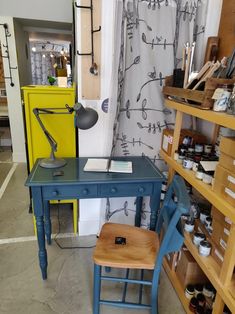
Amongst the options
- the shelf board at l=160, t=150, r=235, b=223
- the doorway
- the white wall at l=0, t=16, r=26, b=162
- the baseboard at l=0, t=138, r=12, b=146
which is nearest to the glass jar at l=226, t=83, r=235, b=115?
the shelf board at l=160, t=150, r=235, b=223

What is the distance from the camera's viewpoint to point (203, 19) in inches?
63.1

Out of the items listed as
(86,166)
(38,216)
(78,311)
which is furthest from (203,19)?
(78,311)

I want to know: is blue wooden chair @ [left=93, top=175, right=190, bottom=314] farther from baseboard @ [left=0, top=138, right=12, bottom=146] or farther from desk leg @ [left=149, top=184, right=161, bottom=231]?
baseboard @ [left=0, top=138, right=12, bottom=146]

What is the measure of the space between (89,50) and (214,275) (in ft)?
5.16

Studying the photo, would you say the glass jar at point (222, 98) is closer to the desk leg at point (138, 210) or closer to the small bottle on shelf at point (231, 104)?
the small bottle on shelf at point (231, 104)

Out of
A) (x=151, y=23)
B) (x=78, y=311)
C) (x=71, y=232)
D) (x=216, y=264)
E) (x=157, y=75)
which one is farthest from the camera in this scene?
(x=71, y=232)

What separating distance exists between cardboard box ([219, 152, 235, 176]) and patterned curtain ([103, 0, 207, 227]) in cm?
77

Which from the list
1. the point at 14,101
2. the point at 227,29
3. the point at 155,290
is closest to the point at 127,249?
the point at 155,290

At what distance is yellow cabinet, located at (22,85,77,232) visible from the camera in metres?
1.78

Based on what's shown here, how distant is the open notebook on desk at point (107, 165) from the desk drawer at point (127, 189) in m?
0.11

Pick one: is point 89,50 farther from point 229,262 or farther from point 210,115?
point 229,262

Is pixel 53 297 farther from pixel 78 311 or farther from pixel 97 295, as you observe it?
pixel 97 295

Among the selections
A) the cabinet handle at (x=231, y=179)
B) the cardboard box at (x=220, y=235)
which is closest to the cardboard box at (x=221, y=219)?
the cardboard box at (x=220, y=235)

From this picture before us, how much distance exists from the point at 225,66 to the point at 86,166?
102 centimetres
